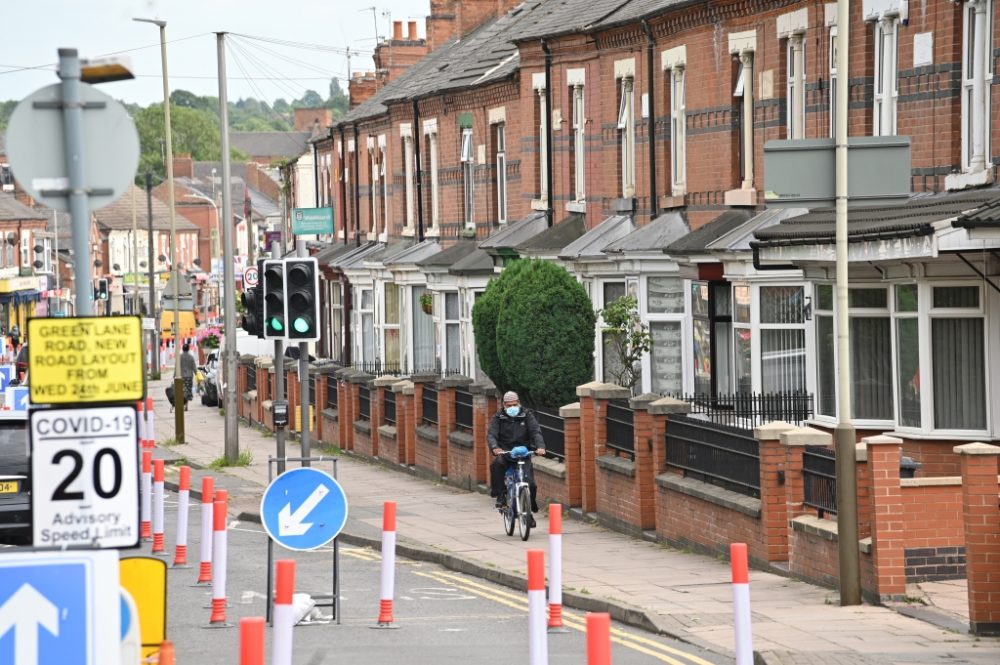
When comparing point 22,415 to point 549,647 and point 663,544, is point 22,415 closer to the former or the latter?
point 663,544

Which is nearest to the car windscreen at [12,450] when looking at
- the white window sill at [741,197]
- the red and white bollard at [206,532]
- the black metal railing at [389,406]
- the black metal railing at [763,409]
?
the red and white bollard at [206,532]

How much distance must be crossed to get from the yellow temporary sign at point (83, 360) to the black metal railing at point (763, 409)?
55.3ft

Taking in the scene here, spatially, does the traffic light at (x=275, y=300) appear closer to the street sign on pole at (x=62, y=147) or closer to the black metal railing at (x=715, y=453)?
the black metal railing at (x=715, y=453)

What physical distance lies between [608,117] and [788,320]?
861 centimetres

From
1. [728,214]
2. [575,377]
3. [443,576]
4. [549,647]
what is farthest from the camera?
[575,377]

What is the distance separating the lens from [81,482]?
300 inches

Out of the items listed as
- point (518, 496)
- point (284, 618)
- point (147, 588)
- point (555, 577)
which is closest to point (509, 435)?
point (518, 496)

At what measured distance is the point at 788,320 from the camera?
25.5 metres

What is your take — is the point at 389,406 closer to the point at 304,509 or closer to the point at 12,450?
the point at 12,450

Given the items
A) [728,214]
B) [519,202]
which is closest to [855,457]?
[728,214]

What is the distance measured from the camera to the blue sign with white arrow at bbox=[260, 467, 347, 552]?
14.3m

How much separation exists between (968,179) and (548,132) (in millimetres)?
16944

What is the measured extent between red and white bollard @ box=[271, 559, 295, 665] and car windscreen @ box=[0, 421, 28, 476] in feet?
32.3

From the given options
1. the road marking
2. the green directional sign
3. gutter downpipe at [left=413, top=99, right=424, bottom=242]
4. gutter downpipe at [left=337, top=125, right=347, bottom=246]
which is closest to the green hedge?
the road marking
